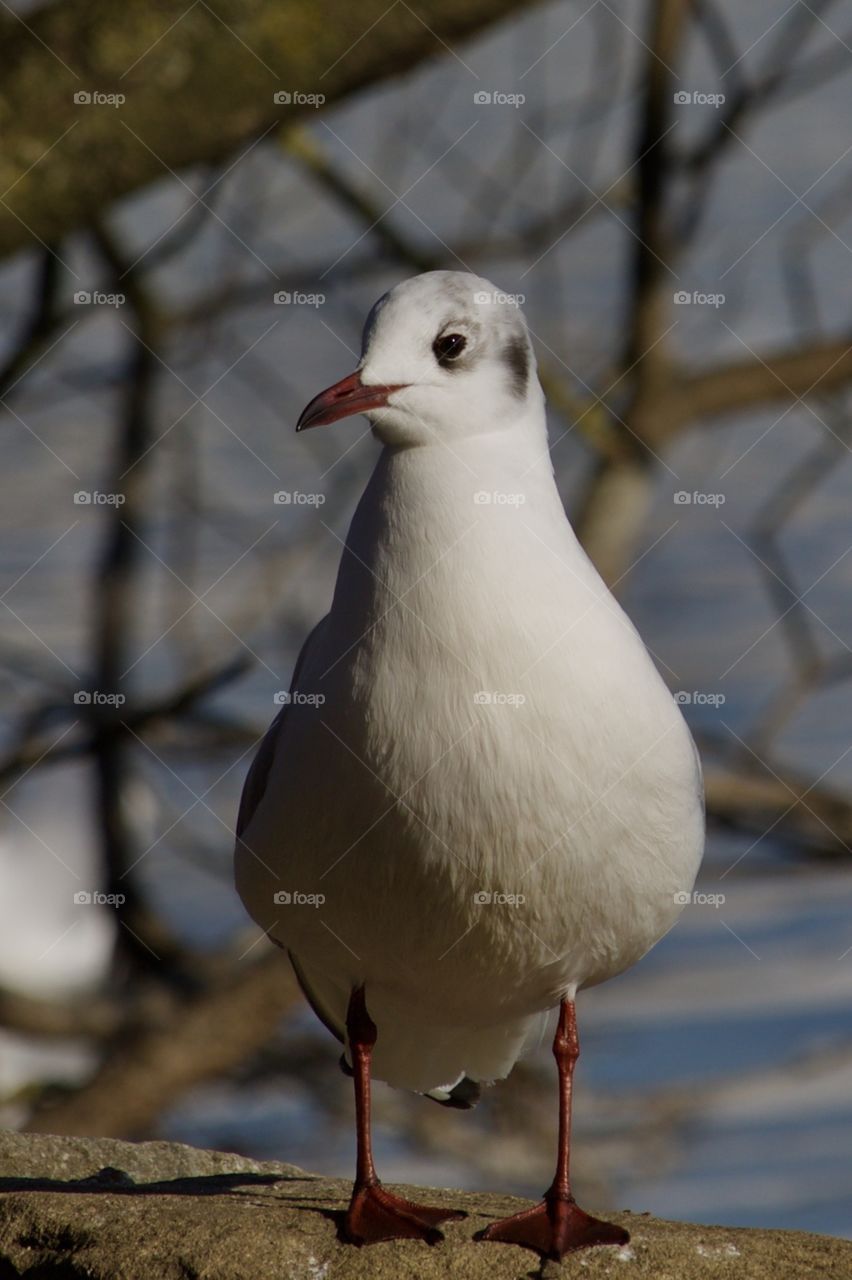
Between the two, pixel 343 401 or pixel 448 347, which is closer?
pixel 343 401

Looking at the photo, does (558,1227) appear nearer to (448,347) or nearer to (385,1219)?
(385,1219)

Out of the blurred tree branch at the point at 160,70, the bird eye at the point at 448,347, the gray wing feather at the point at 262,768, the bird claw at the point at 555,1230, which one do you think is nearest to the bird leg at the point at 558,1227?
the bird claw at the point at 555,1230

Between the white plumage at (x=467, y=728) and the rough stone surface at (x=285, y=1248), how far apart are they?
1.70 feet

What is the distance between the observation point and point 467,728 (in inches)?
145

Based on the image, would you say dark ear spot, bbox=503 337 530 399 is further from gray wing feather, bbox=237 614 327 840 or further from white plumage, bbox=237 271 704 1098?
gray wing feather, bbox=237 614 327 840

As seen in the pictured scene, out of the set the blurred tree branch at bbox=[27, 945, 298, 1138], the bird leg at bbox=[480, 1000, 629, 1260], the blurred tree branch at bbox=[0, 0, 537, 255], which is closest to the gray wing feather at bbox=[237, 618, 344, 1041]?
the bird leg at bbox=[480, 1000, 629, 1260]

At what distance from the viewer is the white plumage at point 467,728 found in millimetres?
3707

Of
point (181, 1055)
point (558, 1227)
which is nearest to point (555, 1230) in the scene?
point (558, 1227)

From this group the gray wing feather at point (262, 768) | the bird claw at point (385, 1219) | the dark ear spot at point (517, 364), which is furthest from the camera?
the gray wing feather at point (262, 768)

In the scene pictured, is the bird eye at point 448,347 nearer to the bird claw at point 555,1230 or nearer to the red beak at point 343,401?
the red beak at point 343,401

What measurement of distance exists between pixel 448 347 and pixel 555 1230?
1705mm

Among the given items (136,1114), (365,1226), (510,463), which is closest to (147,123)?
(510,463)

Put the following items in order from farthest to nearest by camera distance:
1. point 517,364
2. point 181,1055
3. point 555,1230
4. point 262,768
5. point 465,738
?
point 181,1055, point 262,768, point 517,364, point 555,1230, point 465,738

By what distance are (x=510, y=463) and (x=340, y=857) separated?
827mm
